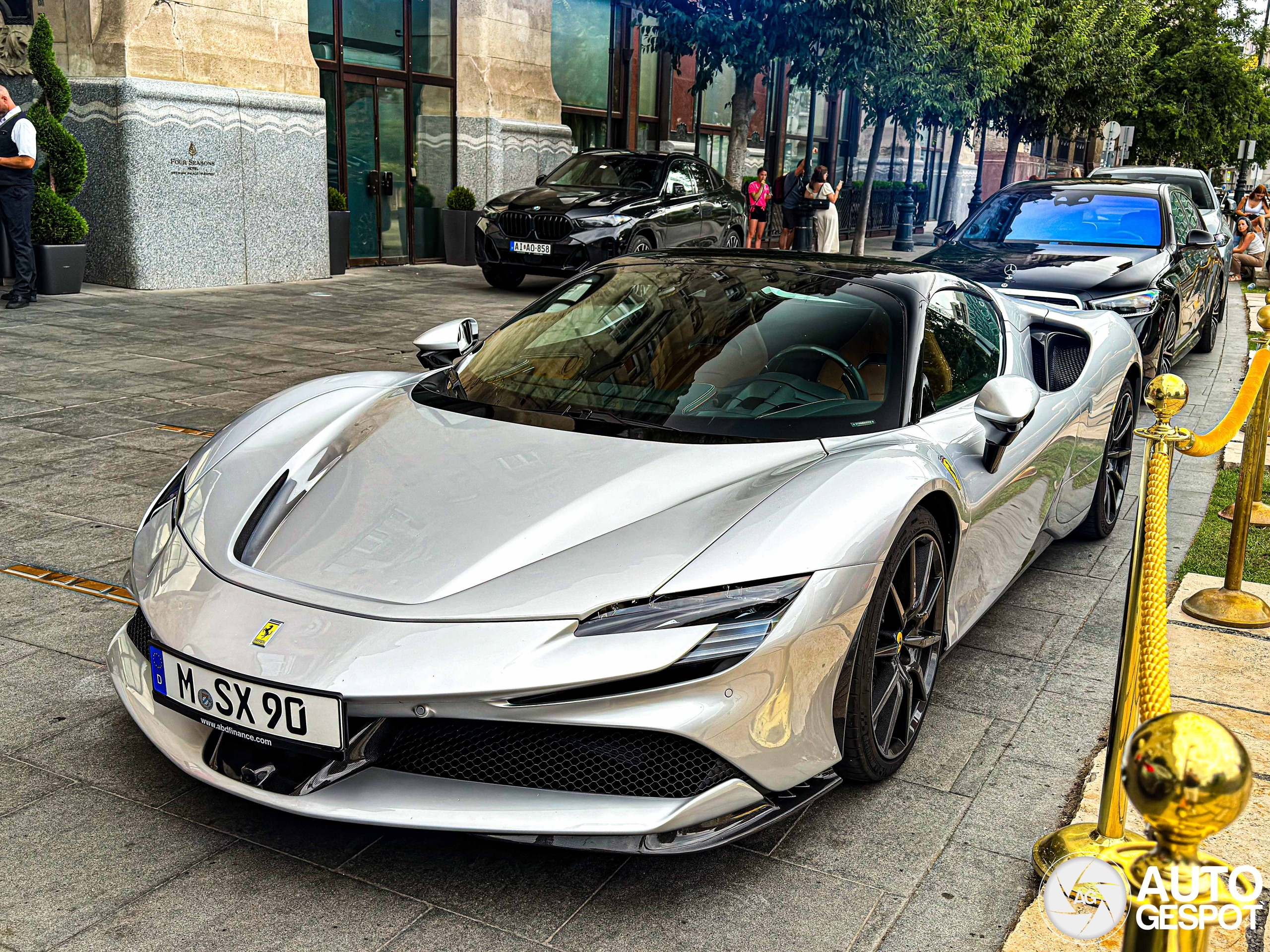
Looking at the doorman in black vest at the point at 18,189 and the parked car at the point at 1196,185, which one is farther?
the parked car at the point at 1196,185

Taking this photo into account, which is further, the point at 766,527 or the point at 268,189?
the point at 268,189

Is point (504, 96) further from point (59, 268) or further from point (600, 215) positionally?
point (59, 268)

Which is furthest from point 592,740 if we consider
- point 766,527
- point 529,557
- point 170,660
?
point 170,660

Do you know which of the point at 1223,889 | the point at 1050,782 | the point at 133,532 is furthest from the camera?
the point at 133,532

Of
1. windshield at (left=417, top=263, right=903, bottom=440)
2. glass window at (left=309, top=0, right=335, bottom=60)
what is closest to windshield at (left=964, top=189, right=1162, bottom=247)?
windshield at (left=417, top=263, right=903, bottom=440)

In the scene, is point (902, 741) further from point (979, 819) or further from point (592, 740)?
point (592, 740)

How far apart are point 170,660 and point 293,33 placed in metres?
12.7

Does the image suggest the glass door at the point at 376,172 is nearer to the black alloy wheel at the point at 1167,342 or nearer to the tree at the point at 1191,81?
the black alloy wheel at the point at 1167,342

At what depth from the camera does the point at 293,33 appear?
13.7 metres

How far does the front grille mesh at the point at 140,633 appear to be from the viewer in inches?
112

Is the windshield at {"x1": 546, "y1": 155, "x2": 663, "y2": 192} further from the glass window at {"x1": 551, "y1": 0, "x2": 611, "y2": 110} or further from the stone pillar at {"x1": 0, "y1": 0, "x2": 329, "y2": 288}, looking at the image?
the glass window at {"x1": 551, "y1": 0, "x2": 611, "y2": 110}

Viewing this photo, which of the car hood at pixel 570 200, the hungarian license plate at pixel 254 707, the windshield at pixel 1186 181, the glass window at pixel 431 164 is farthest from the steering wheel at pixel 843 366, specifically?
the glass window at pixel 431 164

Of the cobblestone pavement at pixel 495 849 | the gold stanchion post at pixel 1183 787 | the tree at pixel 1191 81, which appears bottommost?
the cobblestone pavement at pixel 495 849

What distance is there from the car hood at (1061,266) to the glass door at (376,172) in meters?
9.40
